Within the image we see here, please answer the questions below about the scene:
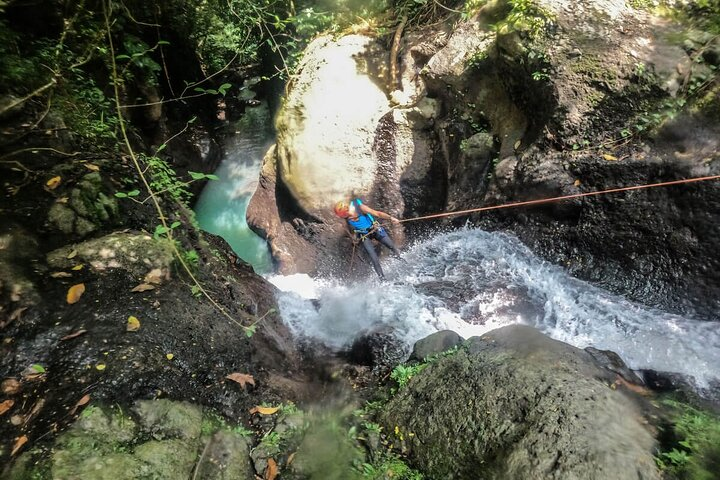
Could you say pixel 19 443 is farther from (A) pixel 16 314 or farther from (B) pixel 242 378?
(B) pixel 242 378

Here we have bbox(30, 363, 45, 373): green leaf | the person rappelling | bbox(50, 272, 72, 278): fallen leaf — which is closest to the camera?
bbox(30, 363, 45, 373): green leaf

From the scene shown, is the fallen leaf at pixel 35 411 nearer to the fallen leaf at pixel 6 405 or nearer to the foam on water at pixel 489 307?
the fallen leaf at pixel 6 405

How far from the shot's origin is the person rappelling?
707cm

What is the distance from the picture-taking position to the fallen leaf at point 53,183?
4133 mm

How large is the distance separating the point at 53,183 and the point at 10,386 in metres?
2.22

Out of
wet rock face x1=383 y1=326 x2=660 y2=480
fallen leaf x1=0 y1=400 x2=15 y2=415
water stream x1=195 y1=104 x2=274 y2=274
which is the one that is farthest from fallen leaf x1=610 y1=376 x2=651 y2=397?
water stream x1=195 y1=104 x2=274 y2=274

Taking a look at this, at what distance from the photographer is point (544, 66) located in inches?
232

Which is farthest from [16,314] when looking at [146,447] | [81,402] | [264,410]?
[264,410]

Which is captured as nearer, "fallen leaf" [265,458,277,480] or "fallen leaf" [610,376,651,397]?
"fallen leaf" [265,458,277,480]

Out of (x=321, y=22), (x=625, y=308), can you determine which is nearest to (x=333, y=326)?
(x=625, y=308)

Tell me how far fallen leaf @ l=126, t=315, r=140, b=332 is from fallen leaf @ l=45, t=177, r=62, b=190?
69.8 inches

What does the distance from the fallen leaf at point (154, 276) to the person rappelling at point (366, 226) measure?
3498 mm

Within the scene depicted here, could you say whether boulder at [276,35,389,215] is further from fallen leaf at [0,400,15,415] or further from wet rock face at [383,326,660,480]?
fallen leaf at [0,400,15,415]

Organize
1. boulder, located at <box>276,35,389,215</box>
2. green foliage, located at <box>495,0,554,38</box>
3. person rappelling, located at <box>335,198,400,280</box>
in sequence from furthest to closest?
boulder, located at <box>276,35,389,215</box>, person rappelling, located at <box>335,198,400,280</box>, green foliage, located at <box>495,0,554,38</box>
